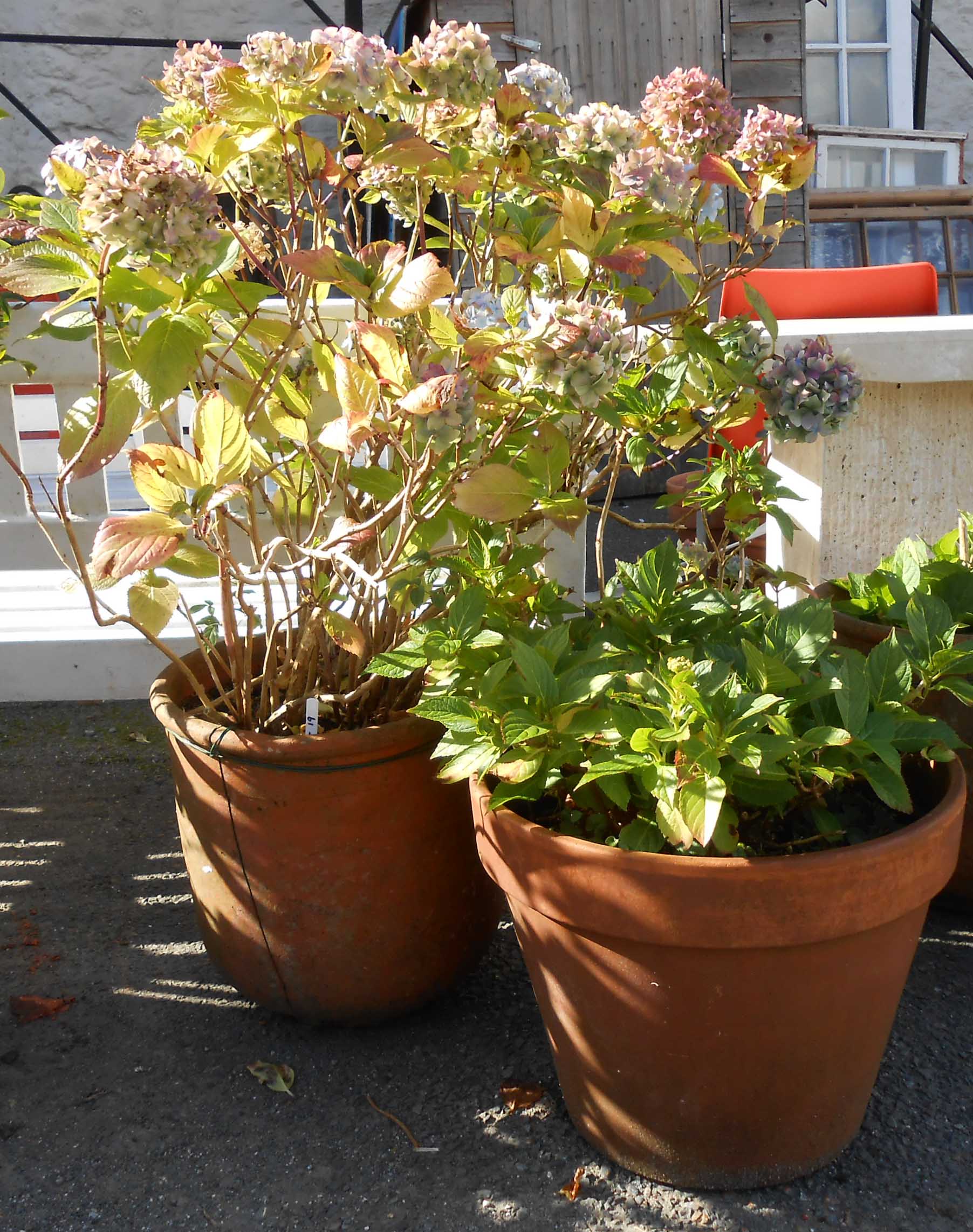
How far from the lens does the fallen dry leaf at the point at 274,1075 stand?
62.4 inches

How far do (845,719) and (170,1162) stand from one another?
1.04 meters

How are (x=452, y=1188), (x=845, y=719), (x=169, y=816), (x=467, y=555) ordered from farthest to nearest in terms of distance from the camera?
(x=169, y=816)
(x=467, y=555)
(x=452, y=1188)
(x=845, y=719)

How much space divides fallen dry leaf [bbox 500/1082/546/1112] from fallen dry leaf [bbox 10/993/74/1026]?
740mm

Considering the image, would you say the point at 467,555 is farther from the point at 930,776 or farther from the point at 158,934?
the point at 158,934

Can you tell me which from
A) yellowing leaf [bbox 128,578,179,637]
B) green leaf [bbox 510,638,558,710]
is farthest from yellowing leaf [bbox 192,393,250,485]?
green leaf [bbox 510,638,558,710]

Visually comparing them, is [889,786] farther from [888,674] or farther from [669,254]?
[669,254]

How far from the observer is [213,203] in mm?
1138

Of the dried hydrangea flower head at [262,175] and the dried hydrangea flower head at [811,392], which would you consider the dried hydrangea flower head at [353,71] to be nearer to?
the dried hydrangea flower head at [262,175]

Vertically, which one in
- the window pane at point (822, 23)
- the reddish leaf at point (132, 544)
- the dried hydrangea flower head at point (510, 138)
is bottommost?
the reddish leaf at point (132, 544)

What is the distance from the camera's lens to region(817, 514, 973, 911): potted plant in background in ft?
4.75

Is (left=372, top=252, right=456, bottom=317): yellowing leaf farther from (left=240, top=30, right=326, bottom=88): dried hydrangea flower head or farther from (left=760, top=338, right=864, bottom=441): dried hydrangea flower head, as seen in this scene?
(left=760, top=338, right=864, bottom=441): dried hydrangea flower head

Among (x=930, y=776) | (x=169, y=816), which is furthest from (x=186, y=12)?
(x=930, y=776)

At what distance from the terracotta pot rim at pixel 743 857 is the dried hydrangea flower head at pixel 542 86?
903mm

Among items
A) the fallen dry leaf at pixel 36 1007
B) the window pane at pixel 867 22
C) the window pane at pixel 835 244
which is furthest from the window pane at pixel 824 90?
the fallen dry leaf at pixel 36 1007
